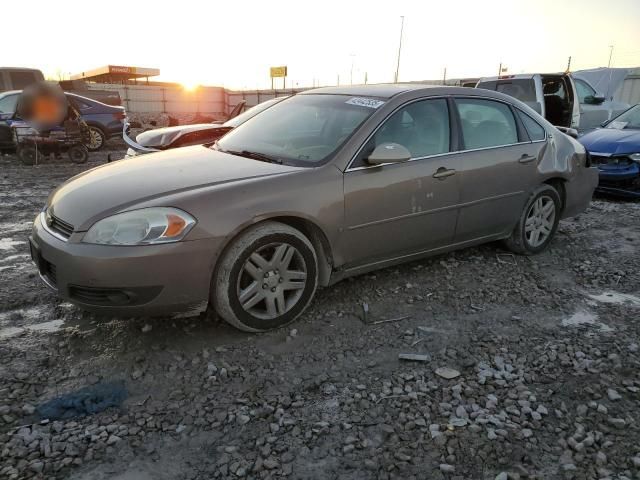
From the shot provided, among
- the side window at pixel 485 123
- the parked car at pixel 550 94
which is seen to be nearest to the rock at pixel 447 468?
the side window at pixel 485 123

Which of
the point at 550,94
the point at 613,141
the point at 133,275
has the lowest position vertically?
the point at 133,275

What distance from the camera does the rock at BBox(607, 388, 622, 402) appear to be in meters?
2.58

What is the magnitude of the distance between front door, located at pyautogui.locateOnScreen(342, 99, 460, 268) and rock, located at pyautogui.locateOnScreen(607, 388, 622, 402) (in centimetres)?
160

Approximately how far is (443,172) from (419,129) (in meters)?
0.38

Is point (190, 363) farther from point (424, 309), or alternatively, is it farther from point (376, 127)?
point (376, 127)

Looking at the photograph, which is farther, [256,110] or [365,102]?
[256,110]

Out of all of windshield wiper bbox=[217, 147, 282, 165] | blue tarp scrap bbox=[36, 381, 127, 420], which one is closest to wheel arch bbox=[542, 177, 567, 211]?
windshield wiper bbox=[217, 147, 282, 165]

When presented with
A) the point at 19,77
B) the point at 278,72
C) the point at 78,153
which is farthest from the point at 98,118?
the point at 278,72

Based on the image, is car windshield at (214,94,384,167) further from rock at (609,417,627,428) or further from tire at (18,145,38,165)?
tire at (18,145,38,165)

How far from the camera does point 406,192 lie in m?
3.57

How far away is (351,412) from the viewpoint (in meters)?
2.46

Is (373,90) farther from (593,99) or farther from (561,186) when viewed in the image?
(593,99)

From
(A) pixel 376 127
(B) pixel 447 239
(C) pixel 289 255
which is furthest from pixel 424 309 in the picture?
(A) pixel 376 127

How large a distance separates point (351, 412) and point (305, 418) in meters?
0.23
